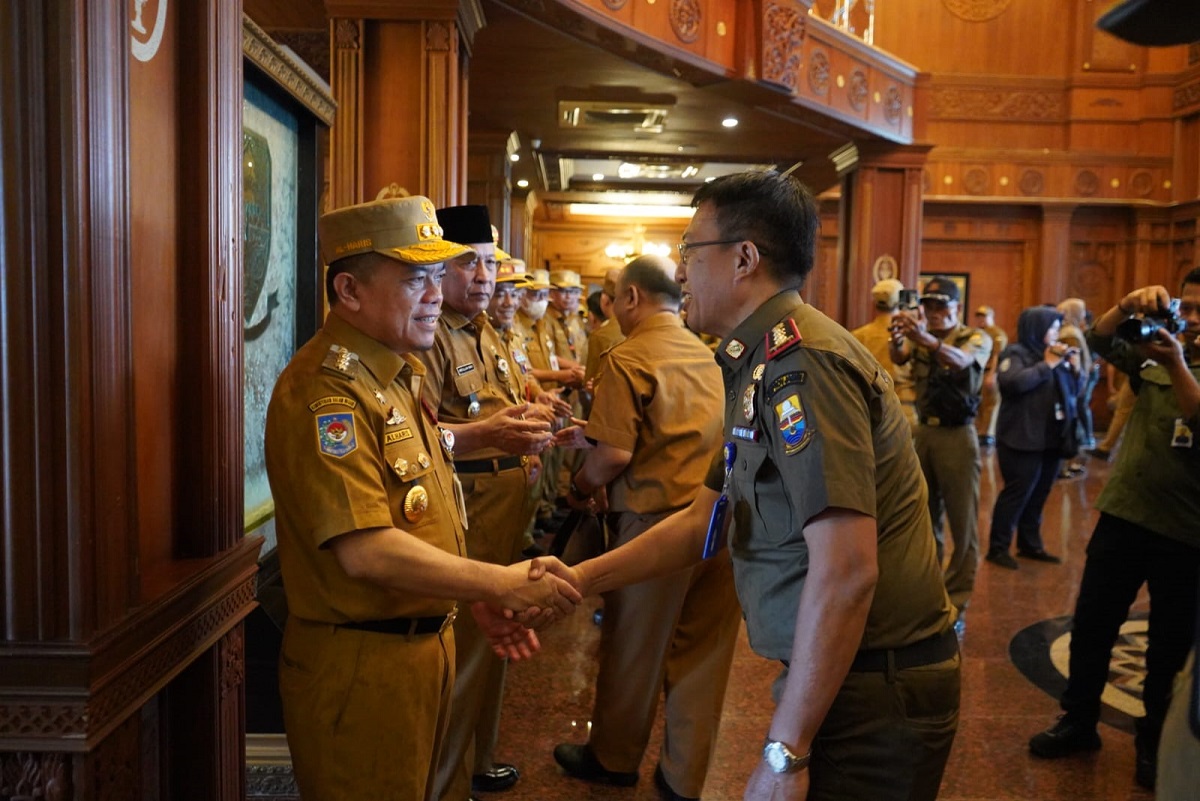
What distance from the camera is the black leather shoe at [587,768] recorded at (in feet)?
10.3

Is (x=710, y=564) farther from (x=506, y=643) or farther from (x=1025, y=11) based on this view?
(x=1025, y=11)

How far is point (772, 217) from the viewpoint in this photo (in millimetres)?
1649

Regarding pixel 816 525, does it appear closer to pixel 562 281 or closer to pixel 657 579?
pixel 657 579

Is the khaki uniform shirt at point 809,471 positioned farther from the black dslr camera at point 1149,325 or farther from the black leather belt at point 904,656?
the black dslr camera at point 1149,325

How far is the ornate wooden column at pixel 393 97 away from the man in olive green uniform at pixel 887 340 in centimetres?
270

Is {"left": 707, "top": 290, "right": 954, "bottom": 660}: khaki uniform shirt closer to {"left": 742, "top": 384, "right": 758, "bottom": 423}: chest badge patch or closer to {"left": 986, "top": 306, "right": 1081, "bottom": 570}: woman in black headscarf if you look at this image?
{"left": 742, "top": 384, "right": 758, "bottom": 423}: chest badge patch

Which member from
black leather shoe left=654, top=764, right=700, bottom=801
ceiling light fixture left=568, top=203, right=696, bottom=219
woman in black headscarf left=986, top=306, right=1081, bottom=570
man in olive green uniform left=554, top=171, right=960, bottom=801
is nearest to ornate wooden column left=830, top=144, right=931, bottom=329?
woman in black headscarf left=986, top=306, right=1081, bottom=570

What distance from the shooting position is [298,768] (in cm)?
179

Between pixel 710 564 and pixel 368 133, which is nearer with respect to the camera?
pixel 710 564

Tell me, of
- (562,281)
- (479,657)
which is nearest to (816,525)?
(479,657)

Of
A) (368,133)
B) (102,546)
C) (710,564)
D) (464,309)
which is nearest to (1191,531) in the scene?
(710,564)

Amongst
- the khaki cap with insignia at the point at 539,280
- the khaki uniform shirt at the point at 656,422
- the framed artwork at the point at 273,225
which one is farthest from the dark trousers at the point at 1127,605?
the khaki cap with insignia at the point at 539,280

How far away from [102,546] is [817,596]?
1.03m

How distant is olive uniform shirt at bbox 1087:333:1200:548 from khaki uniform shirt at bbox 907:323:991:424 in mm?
1360
